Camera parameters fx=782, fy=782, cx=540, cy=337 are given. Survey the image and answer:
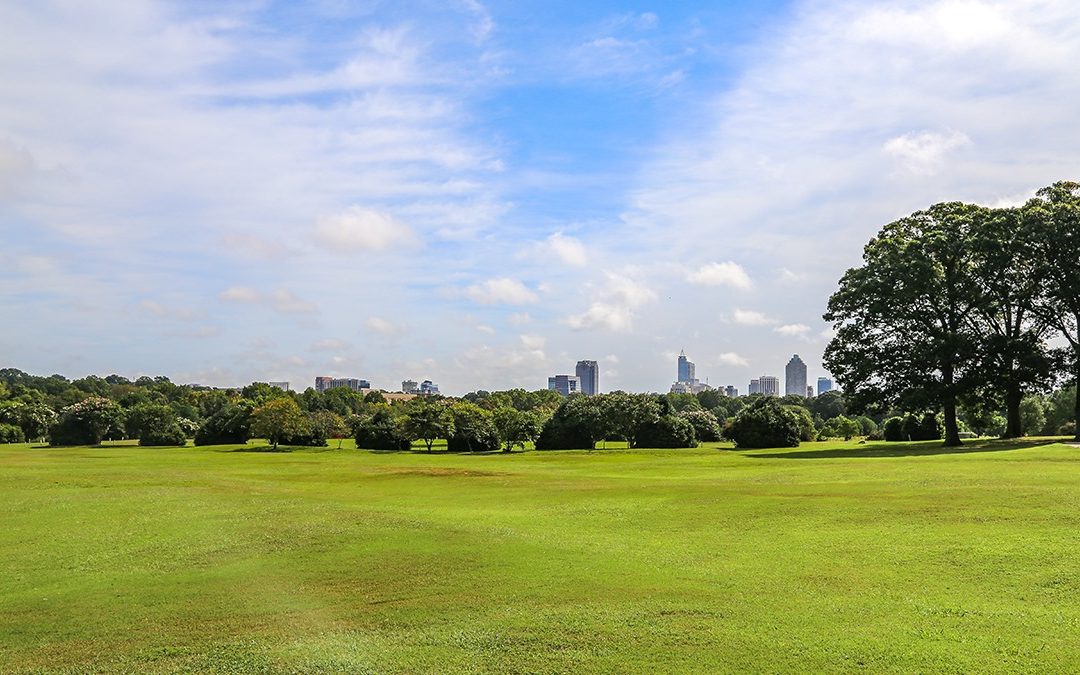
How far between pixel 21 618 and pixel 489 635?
996 centimetres

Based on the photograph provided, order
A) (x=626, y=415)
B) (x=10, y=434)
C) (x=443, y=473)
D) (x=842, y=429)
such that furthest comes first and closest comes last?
(x=842, y=429)
(x=10, y=434)
(x=626, y=415)
(x=443, y=473)

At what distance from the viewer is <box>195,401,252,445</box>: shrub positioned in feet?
360

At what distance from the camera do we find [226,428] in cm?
11012

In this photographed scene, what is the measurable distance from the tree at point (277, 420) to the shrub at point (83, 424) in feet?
94.6

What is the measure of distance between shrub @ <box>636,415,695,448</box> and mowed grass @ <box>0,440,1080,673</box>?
59297mm

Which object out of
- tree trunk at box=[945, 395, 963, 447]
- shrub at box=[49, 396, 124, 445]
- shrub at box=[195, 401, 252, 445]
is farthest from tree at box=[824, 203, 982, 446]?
shrub at box=[49, 396, 124, 445]

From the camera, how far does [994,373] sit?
6197cm

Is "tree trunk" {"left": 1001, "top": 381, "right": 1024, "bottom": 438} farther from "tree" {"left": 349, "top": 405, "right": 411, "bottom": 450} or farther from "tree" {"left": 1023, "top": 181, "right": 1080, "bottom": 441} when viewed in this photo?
"tree" {"left": 349, "top": 405, "right": 411, "bottom": 450}

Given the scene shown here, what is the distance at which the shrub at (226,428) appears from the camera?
10969 centimetres

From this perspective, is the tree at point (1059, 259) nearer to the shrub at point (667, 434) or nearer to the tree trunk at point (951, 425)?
the tree trunk at point (951, 425)

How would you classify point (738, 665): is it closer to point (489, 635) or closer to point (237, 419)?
point (489, 635)

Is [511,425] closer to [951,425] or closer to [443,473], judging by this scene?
[443,473]

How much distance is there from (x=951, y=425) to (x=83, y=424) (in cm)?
10831

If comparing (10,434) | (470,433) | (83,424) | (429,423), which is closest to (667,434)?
(470,433)
